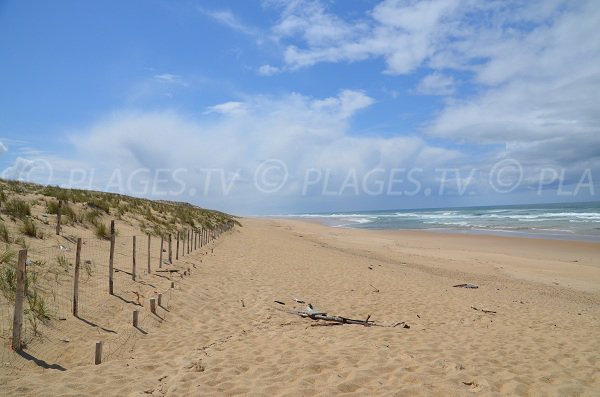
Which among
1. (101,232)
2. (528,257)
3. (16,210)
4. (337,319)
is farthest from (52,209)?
(528,257)

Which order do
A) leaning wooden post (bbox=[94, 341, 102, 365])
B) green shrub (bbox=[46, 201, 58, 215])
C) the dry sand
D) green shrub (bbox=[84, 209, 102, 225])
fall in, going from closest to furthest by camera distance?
1. the dry sand
2. leaning wooden post (bbox=[94, 341, 102, 365])
3. green shrub (bbox=[46, 201, 58, 215])
4. green shrub (bbox=[84, 209, 102, 225])

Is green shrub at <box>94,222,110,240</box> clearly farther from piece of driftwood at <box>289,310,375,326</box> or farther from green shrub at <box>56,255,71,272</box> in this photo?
piece of driftwood at <box>289,310,375,326</box>

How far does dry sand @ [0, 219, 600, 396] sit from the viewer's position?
4652mm

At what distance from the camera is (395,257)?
2059 cm

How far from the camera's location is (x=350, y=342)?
252 inches

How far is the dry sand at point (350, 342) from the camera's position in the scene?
4.65m

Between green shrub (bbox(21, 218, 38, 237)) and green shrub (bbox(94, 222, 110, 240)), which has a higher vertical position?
green shrub (bbox(21, 218, 38, 237))

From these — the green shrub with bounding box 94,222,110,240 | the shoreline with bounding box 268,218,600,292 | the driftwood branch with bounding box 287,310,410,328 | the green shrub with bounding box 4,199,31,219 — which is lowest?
the shoreline with bounding box 268,218,600,292

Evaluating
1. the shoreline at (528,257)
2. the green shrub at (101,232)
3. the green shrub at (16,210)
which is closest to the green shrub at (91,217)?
the green shrub at (101,232)


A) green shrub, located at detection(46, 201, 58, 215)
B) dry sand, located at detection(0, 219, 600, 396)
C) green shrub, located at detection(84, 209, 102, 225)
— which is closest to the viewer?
dry sand, located at detection(0, 219, 600, 396)

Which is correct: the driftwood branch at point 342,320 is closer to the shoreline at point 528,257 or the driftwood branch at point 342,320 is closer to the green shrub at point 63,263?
the green shrub at point 63,263

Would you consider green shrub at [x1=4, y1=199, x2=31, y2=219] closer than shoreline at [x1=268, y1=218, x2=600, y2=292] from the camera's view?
Yes

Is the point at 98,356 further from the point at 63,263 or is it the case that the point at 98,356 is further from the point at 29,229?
the point at 29,229

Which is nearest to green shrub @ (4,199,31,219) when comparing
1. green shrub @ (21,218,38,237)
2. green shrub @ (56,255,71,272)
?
green shrub @ (21,218,38,237)
